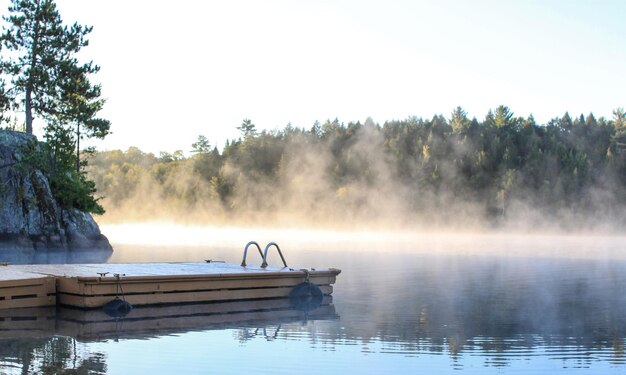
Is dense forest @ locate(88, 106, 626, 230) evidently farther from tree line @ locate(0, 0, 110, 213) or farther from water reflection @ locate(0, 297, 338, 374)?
water reflection @ locate(0, 297, 338, 374)

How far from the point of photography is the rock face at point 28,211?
3331cm

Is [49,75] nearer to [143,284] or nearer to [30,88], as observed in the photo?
[30,88]

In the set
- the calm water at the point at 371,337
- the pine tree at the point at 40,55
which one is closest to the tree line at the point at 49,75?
the pine tree at the point at 40,55

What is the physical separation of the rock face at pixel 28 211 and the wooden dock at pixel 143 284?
54.6 feet

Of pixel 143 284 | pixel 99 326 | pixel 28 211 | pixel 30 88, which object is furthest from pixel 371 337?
pixel 30 88

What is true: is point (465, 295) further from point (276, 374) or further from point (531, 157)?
point (531, 157)

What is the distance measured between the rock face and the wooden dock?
16.7 m

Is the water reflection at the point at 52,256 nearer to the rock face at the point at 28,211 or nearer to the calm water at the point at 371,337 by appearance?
the rock face at the point at 28,211

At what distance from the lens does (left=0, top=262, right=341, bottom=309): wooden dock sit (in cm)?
1488

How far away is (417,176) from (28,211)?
174ft

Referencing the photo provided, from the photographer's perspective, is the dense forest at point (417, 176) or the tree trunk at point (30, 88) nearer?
the tree trunk at point (30, 88)

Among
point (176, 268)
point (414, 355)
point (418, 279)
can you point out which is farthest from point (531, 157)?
point (414, 355)

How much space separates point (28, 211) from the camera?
3438 cm

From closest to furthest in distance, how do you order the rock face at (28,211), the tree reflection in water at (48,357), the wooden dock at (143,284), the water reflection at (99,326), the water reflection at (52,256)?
the tree reflection in water at (48,357) → the water reflection at (99,326) → the wooden dock at (143,284) → the water reflection at (52,256) → the rock face at (28,211)
